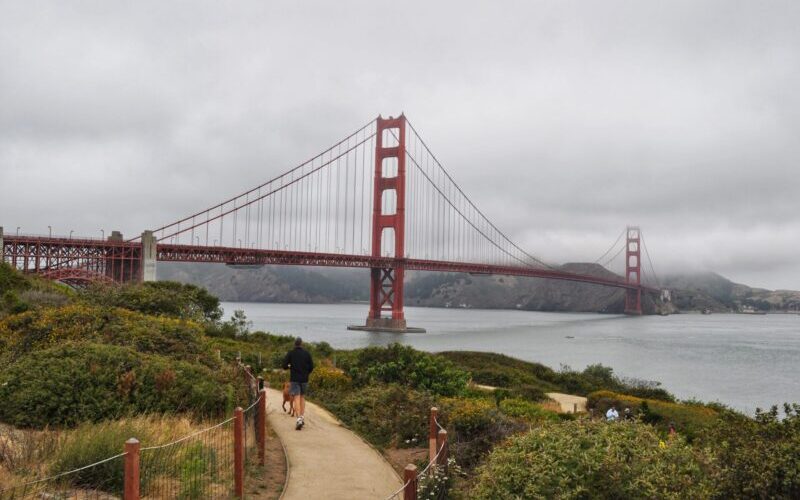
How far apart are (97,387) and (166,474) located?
3.19 meters

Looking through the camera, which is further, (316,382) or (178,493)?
(316,382)

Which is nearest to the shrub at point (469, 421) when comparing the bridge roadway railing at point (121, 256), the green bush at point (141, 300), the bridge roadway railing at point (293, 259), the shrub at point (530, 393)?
the shrub at point (530, 393)

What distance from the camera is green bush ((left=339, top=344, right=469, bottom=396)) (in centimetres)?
1727

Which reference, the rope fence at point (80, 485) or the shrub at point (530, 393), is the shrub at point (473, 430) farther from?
the shrub at point (530, 393)

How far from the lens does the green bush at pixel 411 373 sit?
17266 mm

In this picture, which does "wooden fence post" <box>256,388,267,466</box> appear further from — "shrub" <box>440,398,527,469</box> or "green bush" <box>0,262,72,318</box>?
"green bush" <box>0,262,72,318</box>

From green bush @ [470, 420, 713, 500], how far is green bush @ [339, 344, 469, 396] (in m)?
9.65

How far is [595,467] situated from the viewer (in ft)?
20.8

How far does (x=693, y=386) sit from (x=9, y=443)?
37653mm

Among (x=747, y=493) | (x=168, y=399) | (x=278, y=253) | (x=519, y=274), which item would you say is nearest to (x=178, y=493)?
(x=168, y=399)

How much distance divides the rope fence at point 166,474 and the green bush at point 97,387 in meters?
1.45

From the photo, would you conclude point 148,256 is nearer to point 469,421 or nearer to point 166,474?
point 469,421

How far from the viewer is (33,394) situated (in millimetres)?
10180

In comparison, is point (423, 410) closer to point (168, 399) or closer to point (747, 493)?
point (168, 399)
